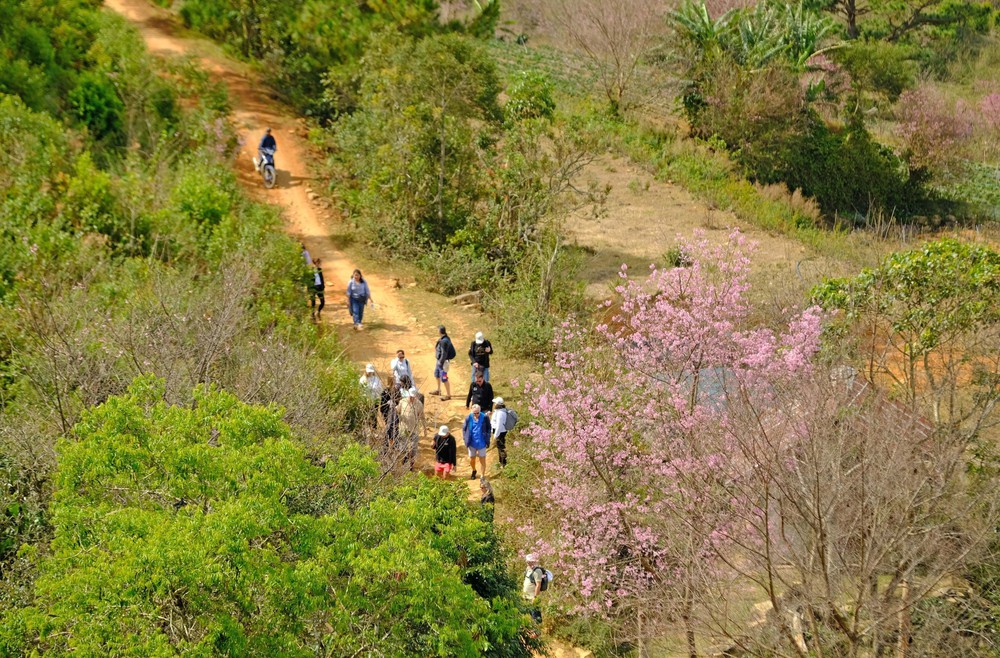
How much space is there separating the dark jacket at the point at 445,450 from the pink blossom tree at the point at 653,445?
3.56 ft

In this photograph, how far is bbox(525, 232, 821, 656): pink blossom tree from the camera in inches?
428

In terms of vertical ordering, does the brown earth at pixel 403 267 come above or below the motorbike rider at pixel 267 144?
below

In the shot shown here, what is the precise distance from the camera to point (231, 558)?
7352mm

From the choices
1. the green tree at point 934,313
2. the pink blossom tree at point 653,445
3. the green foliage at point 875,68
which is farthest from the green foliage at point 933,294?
the green foliage at point 875,68

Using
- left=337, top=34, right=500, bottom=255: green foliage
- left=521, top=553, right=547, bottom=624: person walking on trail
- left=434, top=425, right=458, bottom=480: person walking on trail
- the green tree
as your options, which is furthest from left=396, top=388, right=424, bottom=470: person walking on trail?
left=337, top=34, right=500, bottom=255: green foliage

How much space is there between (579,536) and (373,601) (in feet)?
17.0

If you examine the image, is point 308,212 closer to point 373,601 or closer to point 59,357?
point 59,357

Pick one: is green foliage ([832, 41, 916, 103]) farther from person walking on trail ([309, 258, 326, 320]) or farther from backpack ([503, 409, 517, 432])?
backpack ([503, 409, 517, 432])

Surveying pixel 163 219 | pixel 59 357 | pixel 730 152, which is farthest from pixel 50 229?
pixel 730 152

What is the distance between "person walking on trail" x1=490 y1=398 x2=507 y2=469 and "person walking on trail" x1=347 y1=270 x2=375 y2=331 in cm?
428

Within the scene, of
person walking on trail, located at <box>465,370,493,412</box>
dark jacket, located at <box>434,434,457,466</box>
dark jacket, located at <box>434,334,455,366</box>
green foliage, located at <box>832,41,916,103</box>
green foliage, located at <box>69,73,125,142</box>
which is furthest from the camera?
green foliage, located at <box>832,41,916,103</box>

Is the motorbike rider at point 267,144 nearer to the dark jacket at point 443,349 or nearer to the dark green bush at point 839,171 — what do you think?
the dark jacket at point 443,349

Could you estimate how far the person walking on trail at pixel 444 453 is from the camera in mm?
13297

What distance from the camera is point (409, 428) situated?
43.8ft
